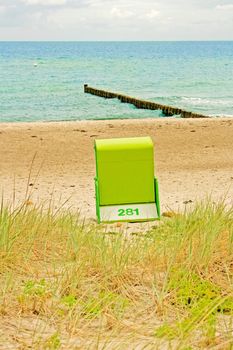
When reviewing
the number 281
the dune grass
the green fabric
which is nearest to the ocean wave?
the green fabric

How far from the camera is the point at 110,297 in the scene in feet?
12.3

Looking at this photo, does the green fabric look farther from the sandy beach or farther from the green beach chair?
the sandy beach

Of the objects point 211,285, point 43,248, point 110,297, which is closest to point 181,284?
point 211,285

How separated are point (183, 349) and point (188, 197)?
5.02 meters

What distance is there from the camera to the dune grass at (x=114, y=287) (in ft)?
11.0

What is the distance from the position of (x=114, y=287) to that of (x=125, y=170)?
2.86 m

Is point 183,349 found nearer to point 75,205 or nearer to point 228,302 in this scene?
point 228,302

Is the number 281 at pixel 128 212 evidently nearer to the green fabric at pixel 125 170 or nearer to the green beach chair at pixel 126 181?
the green beach chair at pixel 126 181

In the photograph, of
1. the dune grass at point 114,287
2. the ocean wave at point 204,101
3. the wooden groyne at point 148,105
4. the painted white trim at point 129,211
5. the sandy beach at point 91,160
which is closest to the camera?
the dune grass at point 114,287

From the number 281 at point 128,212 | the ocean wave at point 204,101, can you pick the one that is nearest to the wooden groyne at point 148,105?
the ocean wave at point 204,101

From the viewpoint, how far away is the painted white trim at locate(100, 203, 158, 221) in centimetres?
672

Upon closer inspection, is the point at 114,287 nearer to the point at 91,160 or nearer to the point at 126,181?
the point at 126,181

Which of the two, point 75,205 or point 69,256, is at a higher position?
point 69,256

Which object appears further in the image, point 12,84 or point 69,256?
point 12,84
